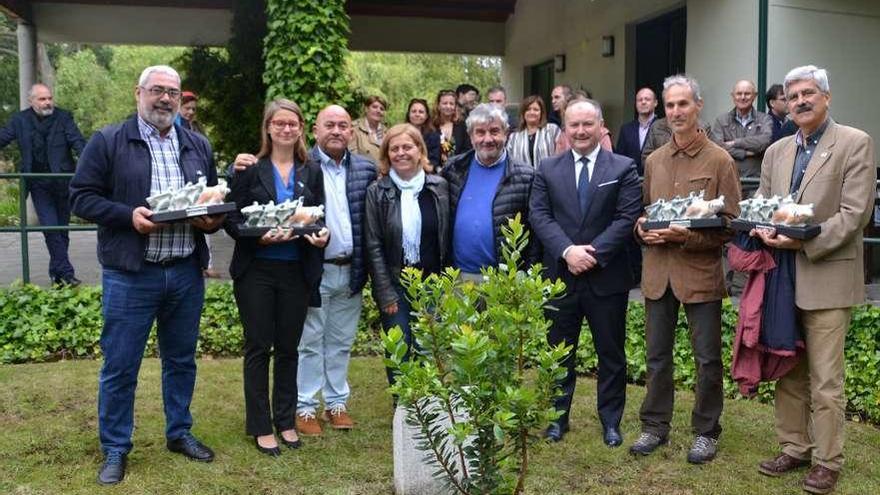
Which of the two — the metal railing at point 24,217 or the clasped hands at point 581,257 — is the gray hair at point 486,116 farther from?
the metal railing at point 24,217

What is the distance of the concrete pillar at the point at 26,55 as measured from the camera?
1552cm

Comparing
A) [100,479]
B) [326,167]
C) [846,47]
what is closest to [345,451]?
[100,479]

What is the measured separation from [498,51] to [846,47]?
29.9 ft

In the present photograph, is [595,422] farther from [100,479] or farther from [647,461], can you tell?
[100,479]

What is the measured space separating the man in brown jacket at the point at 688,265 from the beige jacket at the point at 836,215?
47cm

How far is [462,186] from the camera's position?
5.10 metres

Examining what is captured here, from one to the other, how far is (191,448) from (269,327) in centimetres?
80

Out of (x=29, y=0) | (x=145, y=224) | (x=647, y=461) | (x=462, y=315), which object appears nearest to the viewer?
(x=462, y=315)

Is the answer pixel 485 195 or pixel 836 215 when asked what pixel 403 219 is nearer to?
pixel 485 195

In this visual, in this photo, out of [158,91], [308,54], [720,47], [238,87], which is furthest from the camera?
[238,87]

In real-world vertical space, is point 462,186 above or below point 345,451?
above

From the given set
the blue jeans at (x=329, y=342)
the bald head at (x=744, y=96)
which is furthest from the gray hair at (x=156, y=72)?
the bald head at (x=744, y=96)

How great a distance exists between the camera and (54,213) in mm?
8523

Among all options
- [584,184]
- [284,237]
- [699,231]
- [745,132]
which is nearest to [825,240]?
[699,231]
